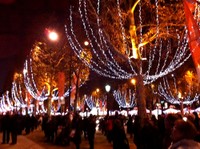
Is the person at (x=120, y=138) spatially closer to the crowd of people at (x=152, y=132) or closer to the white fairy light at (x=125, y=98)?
the crowd of people at (x=152, y=132)

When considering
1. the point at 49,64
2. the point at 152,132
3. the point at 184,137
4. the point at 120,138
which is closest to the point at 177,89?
the point at 49,64

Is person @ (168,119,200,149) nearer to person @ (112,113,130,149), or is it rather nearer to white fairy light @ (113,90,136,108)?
person @ (112,113,130,149)

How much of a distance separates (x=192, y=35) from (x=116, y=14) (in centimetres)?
1162

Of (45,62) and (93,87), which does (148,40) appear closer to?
(45,62)

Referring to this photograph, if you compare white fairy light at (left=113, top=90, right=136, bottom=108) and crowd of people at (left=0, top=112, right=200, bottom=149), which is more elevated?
white fairy light at (left=113, top=90, right=136, bottom=108)

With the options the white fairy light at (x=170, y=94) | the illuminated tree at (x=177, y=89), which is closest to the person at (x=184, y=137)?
the illuminated tree at (x=177, y=89)

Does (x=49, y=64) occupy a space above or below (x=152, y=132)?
above

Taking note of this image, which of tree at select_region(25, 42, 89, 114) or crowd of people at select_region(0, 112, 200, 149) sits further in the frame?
tree at select_region(25, 42, 89, 114)

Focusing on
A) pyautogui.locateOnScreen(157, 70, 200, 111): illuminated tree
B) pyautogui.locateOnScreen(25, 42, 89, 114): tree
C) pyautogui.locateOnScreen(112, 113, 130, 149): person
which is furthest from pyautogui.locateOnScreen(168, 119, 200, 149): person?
pyautogui.locateOnScreen(157, 70, 200, 111): illuminated tree

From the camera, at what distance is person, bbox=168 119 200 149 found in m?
3.43

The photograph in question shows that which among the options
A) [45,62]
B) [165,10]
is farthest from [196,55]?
[45,62]

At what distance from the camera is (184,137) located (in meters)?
3.59

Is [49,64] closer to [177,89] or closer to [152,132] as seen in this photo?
[177,89]

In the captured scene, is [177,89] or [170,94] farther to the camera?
[170,94]
